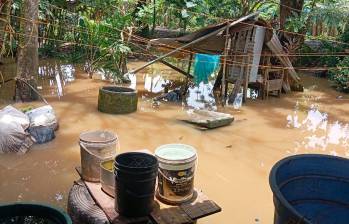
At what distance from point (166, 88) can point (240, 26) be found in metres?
2.59

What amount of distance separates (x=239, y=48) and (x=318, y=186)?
7.71m

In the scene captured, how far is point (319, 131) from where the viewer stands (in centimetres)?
823

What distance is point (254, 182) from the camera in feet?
18.7

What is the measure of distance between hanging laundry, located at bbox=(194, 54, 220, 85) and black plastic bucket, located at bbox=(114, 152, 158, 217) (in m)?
5.73

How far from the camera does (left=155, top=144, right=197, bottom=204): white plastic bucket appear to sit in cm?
387

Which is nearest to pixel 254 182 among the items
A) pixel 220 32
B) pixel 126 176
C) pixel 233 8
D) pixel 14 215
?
pixel 126 176

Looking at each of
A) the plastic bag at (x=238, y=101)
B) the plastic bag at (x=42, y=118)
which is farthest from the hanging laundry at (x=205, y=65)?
the plastic bag at (x=42, y=118)

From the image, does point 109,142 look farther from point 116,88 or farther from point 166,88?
point 166,88

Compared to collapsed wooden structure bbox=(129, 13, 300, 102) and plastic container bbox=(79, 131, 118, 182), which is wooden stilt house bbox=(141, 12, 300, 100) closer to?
collapsed wooden structure bbox=(129, 13, 300, 102)

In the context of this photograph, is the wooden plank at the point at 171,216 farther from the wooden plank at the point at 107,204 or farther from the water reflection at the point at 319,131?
the water reflection at the point at 319,131

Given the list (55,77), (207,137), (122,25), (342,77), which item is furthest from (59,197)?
(342,77)

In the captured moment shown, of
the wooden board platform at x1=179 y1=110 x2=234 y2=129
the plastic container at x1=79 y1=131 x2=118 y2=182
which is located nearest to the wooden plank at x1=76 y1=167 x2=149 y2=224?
the plastic container at x1=79 y1=131 x2=118 y2=182

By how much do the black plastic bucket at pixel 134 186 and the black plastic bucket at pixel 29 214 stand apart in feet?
2.29

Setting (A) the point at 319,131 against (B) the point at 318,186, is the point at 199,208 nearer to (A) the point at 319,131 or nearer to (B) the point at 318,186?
(B) the point at 318,186
